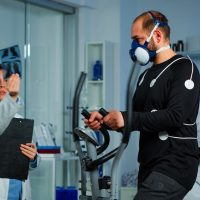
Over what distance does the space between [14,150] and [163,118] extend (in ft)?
3.50

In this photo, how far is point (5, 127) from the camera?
2230 millimetres

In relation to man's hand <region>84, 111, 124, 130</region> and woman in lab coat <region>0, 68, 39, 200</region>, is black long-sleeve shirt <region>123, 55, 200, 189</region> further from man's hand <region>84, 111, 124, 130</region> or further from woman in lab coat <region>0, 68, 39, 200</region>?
woman in lab coat <region>0, 68, 39, 200</region>

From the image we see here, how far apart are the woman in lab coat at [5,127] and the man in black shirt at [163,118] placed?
1.21 ft

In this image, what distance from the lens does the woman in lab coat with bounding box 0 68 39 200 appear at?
2.16 meters

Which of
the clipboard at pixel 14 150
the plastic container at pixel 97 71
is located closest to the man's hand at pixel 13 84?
the clipboard at pixel 14 150

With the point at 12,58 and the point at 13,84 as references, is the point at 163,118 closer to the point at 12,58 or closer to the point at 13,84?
the point at 13,84

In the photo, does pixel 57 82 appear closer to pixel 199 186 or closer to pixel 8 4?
pixel 8 4

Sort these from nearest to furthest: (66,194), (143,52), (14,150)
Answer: (143,52)
(14,150)
(66,194)

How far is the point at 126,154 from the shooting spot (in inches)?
236

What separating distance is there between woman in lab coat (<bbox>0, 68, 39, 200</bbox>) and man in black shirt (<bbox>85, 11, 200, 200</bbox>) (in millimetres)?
370

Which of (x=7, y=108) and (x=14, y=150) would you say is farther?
(x=14, y=150)

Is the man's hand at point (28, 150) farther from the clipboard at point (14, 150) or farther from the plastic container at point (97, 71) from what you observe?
the plastic container at point (97, 71)

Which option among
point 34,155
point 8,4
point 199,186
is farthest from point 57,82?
point 199,186

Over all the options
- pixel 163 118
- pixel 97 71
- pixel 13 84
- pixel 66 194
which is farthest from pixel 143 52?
pixel 97 71
